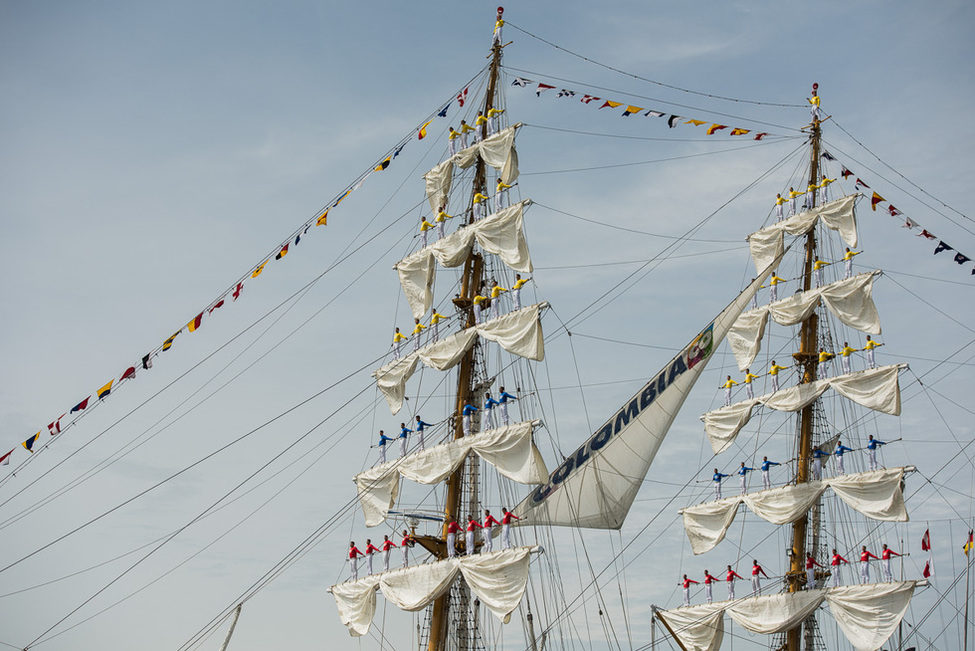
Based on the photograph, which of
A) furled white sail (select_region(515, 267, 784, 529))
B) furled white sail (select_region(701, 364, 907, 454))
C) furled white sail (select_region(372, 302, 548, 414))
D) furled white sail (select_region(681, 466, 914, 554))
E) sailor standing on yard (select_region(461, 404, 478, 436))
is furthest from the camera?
furled white sail (select_region(701, 364, 907, 454))

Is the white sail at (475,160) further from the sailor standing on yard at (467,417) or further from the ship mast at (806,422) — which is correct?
the ship mast at (806,422)

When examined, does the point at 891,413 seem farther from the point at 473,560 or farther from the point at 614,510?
the point at 473,560

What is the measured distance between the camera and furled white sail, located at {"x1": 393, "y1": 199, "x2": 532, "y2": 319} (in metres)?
32.4

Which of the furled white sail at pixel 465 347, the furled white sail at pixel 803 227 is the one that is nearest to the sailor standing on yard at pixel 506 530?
the furled white sail at pixel 465 347

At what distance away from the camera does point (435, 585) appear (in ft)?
98.4

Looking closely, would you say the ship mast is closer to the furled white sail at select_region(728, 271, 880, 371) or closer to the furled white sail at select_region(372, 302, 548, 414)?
the furled white sail at select_region(728, 271, 880, 371)

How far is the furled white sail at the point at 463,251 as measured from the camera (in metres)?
32.4

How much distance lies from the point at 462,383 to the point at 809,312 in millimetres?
11832

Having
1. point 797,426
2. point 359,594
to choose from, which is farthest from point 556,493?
point 797,426

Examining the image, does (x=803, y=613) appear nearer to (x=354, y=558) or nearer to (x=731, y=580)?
(x=731, y=580)

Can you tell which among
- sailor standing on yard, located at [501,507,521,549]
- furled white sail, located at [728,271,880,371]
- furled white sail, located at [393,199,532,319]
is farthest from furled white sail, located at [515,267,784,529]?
furled white sail, located at [393,199,532,319]

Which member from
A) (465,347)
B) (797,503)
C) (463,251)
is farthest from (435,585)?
(797,503)

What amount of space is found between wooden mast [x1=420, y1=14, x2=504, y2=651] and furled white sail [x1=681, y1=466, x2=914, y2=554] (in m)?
8.84

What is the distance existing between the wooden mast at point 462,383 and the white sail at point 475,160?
1.34 ft
